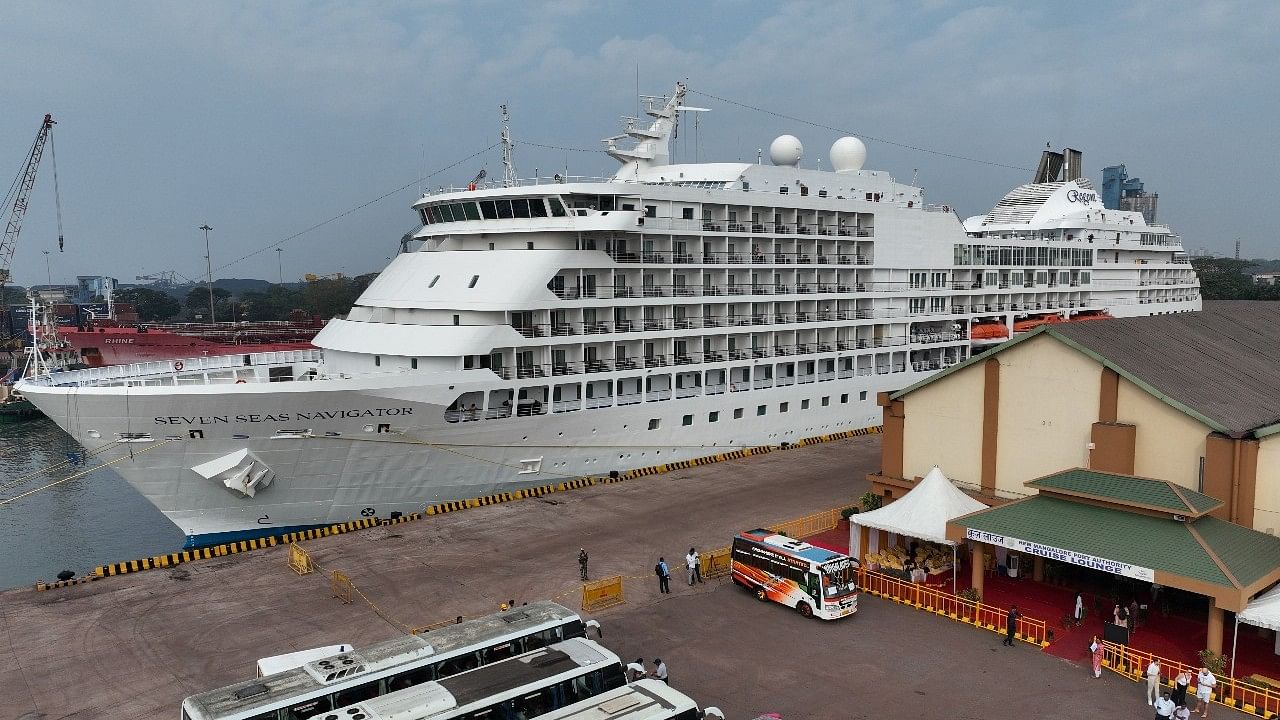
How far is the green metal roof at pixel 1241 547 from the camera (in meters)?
14.8

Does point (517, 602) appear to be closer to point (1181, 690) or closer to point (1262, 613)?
point (1181, 690)

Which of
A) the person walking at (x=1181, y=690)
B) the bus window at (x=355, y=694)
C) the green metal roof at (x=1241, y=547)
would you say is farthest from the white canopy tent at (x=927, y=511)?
the bus window at (x=355, y=694)

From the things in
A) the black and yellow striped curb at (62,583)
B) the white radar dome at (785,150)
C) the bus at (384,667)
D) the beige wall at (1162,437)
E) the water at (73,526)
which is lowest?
the water at (73,526)

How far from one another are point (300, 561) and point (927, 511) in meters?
15.4

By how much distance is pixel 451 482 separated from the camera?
25.0m

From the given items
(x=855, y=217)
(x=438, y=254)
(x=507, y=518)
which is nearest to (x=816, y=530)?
(x=507, y=518)

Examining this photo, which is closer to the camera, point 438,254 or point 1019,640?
point 1019,640

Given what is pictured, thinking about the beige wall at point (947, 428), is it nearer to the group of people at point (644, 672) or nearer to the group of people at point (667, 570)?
the group of people at point (667, 570)

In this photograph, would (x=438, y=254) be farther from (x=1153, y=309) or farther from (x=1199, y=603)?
(x=1153, y=309)

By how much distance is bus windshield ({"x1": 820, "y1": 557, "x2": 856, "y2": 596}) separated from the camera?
1725cm

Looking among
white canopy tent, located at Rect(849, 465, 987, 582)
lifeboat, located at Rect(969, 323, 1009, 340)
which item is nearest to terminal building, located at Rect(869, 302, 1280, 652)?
white canopy tent, located at Rect(849, 465, 987, 582)

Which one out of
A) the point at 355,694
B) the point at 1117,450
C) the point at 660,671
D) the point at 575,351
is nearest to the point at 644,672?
the point at 660,671

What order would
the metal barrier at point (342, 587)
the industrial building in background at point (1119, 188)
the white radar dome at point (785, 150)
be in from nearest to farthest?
the metal barrier at point (342, 587), the white radar dome at point (785, 150), the industrial building in background at point (1119, 188)

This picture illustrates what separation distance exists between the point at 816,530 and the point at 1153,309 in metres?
42.0
